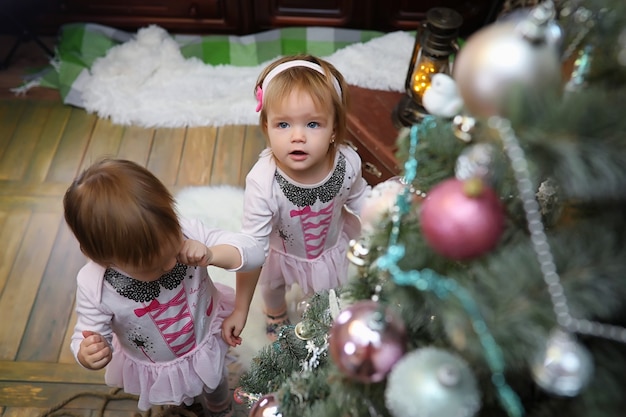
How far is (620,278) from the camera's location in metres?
0.46

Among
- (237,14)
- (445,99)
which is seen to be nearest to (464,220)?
(445,99)

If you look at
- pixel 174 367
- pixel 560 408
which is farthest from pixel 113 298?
pixel 560 408

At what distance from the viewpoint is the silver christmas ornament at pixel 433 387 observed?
0.48m

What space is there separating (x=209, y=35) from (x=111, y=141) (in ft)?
1.98

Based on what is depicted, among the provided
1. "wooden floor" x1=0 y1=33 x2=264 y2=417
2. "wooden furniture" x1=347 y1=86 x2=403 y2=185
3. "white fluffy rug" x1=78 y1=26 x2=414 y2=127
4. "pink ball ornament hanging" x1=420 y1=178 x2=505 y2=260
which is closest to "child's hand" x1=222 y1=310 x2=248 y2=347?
"wooden floor" x1=0 y1=33 x2=264 y2=417

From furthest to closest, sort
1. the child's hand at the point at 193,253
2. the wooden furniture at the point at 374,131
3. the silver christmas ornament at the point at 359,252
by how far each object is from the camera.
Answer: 1. the wooden furniture at the point at 374,131
2. the child's hand at the point at 193,253
3. the silver christmas ornament at the point at 359,252

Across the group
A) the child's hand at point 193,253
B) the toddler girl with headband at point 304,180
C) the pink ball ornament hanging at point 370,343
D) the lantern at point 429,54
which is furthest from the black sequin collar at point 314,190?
the pink ball ornament hanging at point 370,343

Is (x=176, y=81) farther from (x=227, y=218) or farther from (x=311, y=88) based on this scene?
(x=311, y=88)

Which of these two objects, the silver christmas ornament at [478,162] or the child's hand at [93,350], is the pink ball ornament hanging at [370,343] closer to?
the silver christmas ornament at [478,162]

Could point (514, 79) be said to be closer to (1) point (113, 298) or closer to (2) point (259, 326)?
(1) point (113, 298)

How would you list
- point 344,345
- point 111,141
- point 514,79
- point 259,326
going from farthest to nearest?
point 111,141 → point 259,326 → point 344,345 → point 514,79

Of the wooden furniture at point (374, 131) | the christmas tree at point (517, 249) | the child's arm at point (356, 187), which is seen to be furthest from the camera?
the wooden furniture at point (374, 131)

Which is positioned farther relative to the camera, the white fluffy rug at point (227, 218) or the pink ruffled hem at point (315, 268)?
the white fluffy rug at point (227, 218)

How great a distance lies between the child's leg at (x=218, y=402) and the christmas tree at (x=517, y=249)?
31.2 inches
